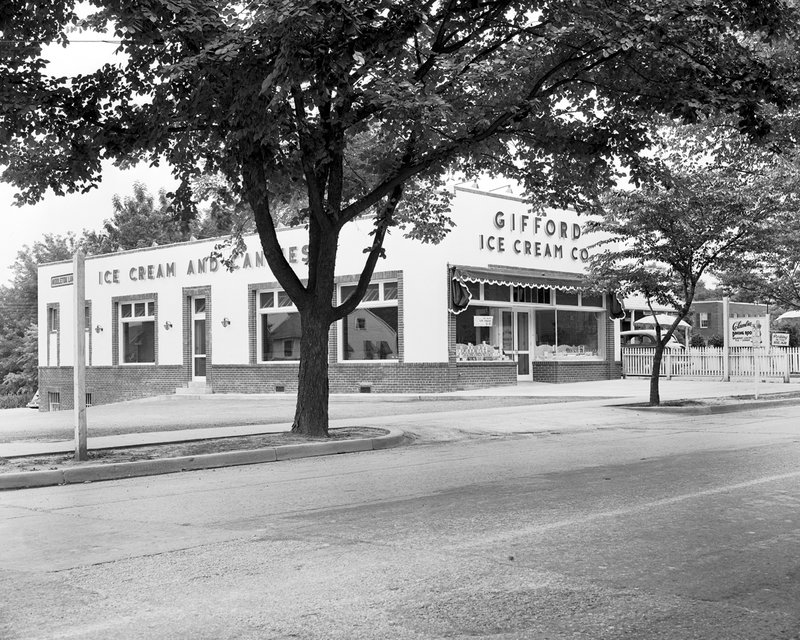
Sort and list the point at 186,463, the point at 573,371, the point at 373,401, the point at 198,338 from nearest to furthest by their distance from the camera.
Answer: the point at 186,463 → the point at 373,401 → the point at 573,371 → the point at 198,338

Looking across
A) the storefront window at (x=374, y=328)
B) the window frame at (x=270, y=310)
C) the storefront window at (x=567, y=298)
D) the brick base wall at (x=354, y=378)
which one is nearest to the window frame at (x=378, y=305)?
the storefront window at (x=374, y=328)

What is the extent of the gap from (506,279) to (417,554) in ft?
75.4

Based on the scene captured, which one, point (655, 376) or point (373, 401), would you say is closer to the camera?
point (655, 376)

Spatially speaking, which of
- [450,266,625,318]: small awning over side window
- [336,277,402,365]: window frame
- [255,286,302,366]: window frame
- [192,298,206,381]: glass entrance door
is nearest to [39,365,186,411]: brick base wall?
[192,298,206,381]: glass entrance door

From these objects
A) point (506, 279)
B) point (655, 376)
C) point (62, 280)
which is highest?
point (506, 279)

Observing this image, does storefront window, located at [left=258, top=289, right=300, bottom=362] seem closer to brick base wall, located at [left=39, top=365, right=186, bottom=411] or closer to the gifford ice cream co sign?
brick base wall, located at [left=39, top=365, right=186, bottom=411]

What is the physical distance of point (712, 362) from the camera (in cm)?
3244

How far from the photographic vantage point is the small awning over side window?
27594 millimetres

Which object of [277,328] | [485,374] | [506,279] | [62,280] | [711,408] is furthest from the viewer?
[277,328]

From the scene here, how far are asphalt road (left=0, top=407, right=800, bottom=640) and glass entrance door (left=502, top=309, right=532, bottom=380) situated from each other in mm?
19013

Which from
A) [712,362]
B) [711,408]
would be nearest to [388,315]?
[711,408]

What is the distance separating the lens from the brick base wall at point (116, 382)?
35.5 m

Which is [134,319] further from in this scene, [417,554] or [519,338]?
[417,554]

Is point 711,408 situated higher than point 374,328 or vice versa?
point 374,328
